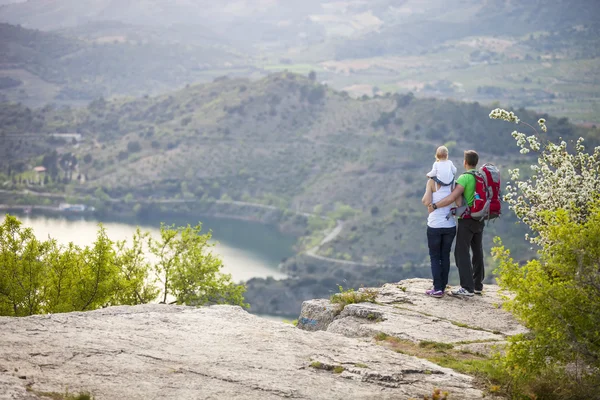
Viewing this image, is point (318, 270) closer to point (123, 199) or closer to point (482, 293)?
point (123, 199)

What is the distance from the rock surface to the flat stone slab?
912mm

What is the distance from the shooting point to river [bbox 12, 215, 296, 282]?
88.9 m

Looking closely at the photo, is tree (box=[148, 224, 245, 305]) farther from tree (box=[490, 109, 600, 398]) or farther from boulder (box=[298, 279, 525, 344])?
tree (box=[490, 109, 600, 398])

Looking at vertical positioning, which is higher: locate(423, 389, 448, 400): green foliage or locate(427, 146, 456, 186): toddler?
locate(427, 146, 456, 186): toddler

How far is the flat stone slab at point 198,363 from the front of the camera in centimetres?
759

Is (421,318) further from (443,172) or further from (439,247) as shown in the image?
(443,172)

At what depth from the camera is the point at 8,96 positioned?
652ft

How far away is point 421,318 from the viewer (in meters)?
10.7

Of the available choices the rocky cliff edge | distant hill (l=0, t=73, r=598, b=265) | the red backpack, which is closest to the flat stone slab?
the rocky cliff edge

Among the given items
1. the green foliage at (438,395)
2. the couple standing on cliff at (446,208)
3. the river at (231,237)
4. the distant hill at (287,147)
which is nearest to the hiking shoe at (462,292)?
the couple standing on cliff at (446,208)

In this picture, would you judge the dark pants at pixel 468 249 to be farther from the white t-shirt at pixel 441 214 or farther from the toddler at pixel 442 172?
the toddler at pixel 442 172

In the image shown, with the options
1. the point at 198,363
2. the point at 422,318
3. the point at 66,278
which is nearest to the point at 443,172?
the point at 422,318

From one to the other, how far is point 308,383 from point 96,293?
7.87 m

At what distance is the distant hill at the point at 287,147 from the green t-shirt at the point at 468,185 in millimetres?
88535
